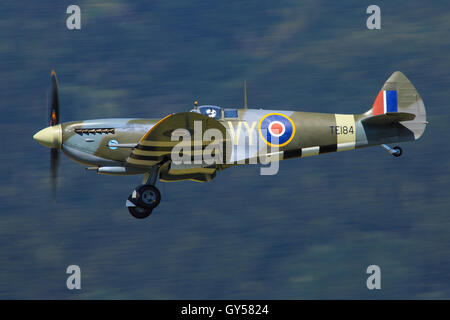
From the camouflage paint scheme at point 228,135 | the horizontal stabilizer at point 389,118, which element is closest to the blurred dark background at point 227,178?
the camouflage paint scheme at point 228,135

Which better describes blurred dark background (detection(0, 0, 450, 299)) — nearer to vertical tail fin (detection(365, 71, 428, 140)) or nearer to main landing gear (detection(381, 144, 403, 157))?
main landing gear (detection(381, 144, 403, 157))

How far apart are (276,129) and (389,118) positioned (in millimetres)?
2418

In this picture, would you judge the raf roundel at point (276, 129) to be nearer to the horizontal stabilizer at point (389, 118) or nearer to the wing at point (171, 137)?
the wing at point (171, 137)

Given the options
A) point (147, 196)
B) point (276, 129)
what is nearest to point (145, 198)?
point (147, 196)

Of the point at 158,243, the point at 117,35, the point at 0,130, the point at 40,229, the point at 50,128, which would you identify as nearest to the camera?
the point at 50,128

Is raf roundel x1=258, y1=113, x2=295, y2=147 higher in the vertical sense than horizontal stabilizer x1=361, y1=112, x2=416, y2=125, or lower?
lower

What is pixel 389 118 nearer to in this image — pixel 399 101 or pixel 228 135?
pixel 399 101

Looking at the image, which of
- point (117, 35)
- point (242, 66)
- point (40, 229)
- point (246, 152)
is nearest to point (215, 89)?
point (242, 66)

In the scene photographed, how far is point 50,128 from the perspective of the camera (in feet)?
48.4

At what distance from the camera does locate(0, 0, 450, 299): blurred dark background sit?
2247cm

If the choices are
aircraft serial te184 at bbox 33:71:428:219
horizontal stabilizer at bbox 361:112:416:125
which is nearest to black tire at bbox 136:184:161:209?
aircraft serial te184 at bbox 33:71:428:219

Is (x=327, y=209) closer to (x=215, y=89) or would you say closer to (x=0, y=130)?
(x=215, y=89)

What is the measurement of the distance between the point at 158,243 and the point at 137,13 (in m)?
10.4

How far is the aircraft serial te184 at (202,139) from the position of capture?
14.2 meters
